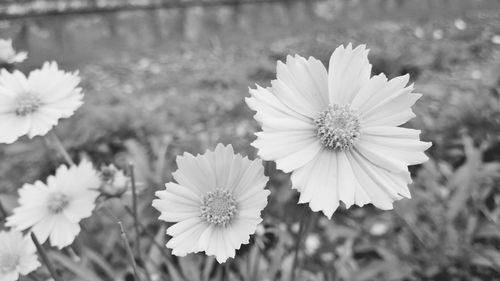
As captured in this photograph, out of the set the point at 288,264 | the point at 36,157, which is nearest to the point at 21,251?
the point at 288,264

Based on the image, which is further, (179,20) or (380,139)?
(179,20)

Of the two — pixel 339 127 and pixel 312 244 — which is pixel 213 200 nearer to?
pixel 339 127

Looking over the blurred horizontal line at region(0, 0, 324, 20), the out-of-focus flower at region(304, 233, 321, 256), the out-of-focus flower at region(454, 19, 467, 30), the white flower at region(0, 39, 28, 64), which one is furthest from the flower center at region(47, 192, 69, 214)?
the out-of-focus flower at region(454, 19, 467, 30)

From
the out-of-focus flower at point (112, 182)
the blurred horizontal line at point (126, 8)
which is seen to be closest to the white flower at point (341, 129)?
the out-of-focus flower at point (112, 182)

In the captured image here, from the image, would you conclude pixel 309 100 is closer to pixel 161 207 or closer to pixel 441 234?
pixel 161 207

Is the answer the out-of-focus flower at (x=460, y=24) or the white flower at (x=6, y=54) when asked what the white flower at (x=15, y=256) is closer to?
the white flower at (x=6, y=54)

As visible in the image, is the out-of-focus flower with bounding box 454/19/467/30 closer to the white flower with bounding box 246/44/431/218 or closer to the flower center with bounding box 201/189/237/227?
the white flower with bounding box 246/44/431/218
